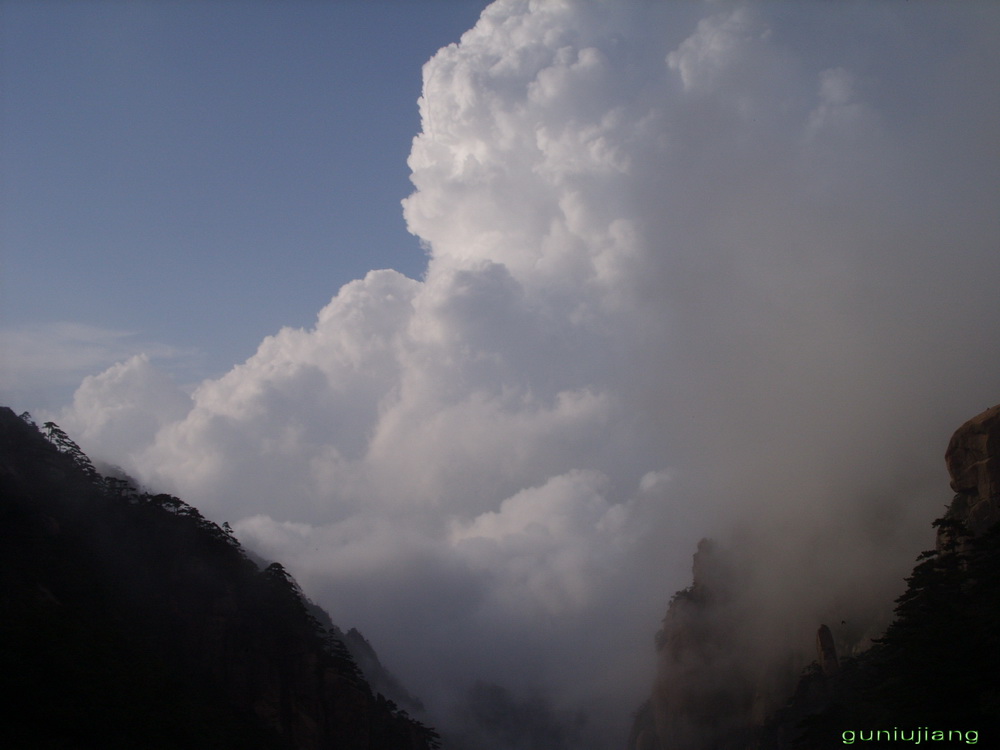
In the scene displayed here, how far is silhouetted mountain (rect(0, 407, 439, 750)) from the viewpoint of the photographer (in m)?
43.5

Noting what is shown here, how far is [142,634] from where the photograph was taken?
63.5 metres

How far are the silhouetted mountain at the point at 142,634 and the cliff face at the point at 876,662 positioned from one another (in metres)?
47.4

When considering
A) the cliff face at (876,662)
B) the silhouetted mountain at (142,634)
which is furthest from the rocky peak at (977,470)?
the silhouetted mountain at (142,634)

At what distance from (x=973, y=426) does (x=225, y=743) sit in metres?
74.6

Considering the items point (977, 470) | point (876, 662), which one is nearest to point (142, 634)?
point (876, 662)

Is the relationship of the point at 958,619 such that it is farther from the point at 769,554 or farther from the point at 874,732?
the point at 769,554

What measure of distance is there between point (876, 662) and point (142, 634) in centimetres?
6656

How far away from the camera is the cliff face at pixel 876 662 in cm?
4278

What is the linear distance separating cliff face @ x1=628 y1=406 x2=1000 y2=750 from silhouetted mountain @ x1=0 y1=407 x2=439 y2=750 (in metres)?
47.4

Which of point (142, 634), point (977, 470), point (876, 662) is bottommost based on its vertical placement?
point (142, 634)

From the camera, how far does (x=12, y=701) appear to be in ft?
128

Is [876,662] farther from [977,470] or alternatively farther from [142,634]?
[142,634]

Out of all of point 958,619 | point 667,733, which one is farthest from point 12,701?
point 667,733

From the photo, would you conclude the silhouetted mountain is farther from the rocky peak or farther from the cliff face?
the rocky peak
